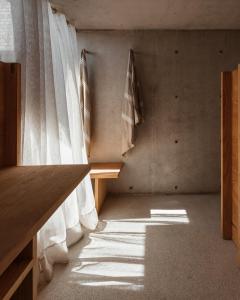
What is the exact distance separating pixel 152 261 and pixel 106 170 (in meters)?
1.48

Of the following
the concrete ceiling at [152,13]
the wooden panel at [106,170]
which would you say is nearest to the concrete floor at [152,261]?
the wooden panel at [106,170]

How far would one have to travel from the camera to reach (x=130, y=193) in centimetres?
401

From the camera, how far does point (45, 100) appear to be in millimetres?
2088

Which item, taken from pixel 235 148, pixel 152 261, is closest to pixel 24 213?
pixel 152 261

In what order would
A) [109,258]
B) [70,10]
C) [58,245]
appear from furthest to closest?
1. [70,10]
2. [109,258]
3. [58,245]

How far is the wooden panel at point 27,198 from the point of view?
60 centimetres

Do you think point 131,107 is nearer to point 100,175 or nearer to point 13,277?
point 100,175

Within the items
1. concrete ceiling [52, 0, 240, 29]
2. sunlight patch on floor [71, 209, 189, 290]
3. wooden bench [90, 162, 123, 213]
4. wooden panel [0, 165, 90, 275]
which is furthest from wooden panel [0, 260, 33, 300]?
concrete ceiling [52, 0, 240, 29]

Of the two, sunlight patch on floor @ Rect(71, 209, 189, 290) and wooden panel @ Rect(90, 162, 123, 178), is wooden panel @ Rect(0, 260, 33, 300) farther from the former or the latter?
wooden panel @ Rect(90, 162, 123, 178)

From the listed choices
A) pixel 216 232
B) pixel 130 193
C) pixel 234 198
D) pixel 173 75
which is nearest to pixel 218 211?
pixel 216 232

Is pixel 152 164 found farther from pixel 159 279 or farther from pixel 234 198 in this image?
pixel 159 279

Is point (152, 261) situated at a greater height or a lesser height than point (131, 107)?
lesser

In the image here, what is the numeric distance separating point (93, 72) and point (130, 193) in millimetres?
1678

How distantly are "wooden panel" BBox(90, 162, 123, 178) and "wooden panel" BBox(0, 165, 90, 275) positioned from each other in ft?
6.00
